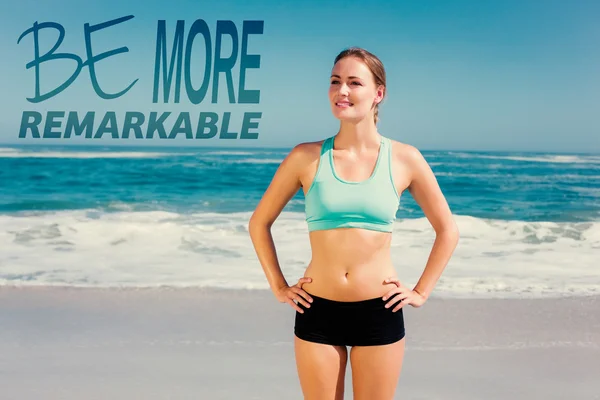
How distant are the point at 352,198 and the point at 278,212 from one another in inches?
13.4

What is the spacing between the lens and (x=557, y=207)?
19.6m

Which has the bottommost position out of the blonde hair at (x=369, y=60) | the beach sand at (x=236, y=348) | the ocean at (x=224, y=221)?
the beach sand at (x=236, y=348)

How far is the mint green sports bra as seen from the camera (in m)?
2.28

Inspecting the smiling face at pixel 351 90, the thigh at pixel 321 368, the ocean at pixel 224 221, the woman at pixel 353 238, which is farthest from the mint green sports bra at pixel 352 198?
the ocean at pixel 224 221

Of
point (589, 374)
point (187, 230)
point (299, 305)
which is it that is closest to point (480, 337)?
point (589, 374)

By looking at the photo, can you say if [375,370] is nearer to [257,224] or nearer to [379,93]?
[257,224]

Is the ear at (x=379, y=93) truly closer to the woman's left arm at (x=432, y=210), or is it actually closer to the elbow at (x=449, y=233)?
the woman's left arm at (x=432, y=210)

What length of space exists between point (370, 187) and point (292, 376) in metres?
2.24

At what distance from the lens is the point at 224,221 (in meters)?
14.8

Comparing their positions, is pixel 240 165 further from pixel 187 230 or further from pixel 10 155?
pixel 187 230

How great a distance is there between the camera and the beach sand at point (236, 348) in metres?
4.11

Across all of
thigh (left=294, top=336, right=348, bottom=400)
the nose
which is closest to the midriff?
thigh (left=294, top=336, right=348, bottom=400)

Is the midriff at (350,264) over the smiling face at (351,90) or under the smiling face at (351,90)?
under

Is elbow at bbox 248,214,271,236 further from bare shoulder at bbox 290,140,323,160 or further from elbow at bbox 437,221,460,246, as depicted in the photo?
elbow at bbox 437,221,460,246
